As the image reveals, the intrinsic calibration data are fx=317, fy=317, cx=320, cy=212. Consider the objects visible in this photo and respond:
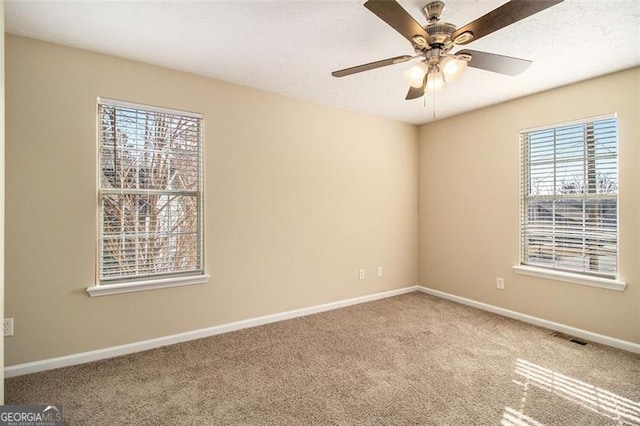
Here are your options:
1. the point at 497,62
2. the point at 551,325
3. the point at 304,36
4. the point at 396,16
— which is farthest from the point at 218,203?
the point at 551,325

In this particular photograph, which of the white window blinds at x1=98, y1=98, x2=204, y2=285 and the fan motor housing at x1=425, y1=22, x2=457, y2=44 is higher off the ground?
the fan motor housing at x1=425, y1=22, x2=457, y2=44

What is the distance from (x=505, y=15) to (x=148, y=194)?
275 centimetres

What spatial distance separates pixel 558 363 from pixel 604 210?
144cm

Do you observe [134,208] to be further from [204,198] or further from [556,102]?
[556,102]

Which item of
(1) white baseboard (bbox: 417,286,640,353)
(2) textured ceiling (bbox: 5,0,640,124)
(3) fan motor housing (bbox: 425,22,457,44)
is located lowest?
(1) white baseboard (bbox: 417,286,640,353)

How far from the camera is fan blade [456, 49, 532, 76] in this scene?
5.92 ft

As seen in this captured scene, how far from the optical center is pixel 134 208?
8.73 ft

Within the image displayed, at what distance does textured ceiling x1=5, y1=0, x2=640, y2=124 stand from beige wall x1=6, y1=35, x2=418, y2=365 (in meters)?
0.26

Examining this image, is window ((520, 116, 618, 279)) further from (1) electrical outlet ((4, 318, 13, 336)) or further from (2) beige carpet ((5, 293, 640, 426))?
(1) electrical outlet ((4, 318, 13, 336))

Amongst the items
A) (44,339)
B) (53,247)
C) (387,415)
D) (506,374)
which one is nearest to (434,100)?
(506,374)

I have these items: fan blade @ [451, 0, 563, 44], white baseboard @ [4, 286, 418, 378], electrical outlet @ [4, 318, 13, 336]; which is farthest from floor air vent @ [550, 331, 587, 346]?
electrical outlet @ [4, 318, 13, 336]

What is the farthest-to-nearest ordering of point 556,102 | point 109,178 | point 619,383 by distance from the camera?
point 556,102
point 109,178
point 619,383

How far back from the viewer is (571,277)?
3018 millimetres

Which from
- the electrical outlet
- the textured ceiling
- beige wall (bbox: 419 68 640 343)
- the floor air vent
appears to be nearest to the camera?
the textured ceiling
